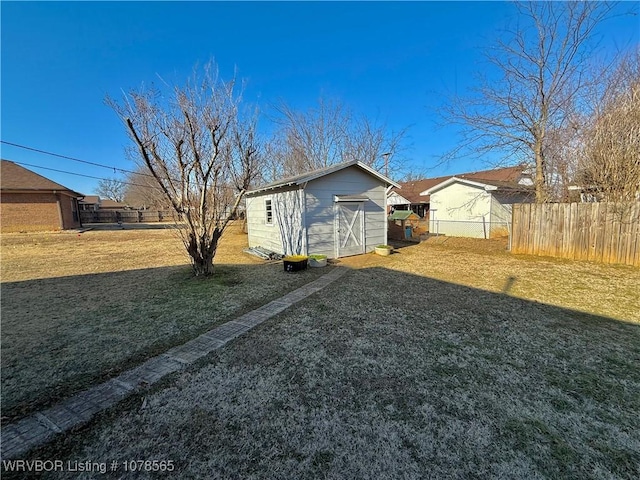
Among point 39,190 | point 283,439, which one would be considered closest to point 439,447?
point 283,439

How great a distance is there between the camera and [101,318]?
14.5 feet

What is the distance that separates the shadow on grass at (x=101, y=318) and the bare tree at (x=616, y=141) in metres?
8.84

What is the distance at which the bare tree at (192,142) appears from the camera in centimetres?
610

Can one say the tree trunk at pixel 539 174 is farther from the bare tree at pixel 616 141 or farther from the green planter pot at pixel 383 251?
the green planter pot at pixel 383 251

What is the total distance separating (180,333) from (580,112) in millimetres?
14167

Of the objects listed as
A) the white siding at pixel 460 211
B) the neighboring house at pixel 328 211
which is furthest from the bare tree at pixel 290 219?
the white siding at pixel 460 211

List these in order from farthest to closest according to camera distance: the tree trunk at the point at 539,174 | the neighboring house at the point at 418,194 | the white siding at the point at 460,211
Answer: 1. the neighboring house at the point at 418,194
2. the white siding at the point at 460,211
3. the tree trunk at the point at 539,174

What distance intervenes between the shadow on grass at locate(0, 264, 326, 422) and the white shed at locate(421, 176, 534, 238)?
11.7m

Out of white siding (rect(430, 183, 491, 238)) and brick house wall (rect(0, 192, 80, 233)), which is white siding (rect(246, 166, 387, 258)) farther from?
brick house wall (rect(0, 192, 80, 233))

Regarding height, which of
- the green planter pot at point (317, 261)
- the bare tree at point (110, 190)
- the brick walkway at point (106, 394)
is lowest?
the brick walkway at point (106, 394)

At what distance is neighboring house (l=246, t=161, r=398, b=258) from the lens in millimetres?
8844

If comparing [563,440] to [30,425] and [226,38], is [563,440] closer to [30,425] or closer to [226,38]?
[30,425]

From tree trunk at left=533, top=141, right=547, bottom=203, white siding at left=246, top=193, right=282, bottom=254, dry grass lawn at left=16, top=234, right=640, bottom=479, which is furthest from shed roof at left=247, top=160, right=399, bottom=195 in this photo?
tree trunk at left=533, top=141, right=547, bottom=203

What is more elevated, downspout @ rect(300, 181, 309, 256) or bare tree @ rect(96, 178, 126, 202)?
bare tree @ rect(96, 178, 126, 202)
